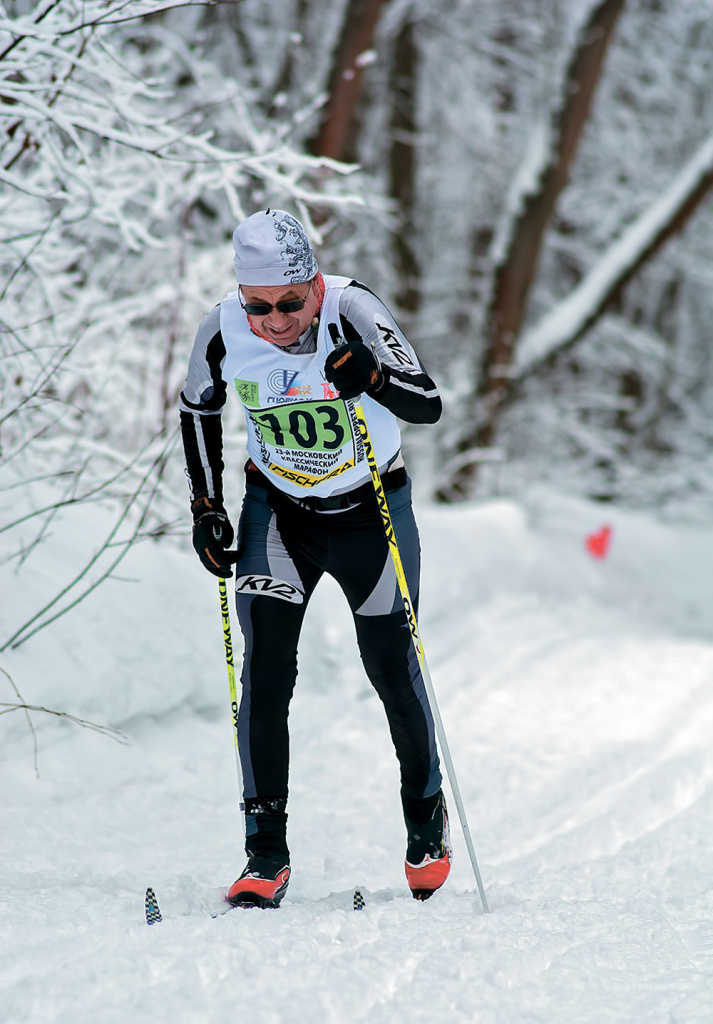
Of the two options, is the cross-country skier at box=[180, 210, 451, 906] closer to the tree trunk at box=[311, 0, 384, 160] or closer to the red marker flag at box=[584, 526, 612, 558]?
the red marker flag at box=[584, 526, 612, 558]

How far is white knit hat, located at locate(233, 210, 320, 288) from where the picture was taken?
260 centimetres

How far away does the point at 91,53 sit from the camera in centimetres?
411

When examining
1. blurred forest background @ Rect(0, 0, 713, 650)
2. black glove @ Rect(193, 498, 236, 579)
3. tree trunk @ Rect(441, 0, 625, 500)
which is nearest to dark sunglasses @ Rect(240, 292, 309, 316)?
black glove @ Rect(193, 498, 236, 579)

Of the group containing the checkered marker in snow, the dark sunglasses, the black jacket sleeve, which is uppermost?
the dark sunglasses

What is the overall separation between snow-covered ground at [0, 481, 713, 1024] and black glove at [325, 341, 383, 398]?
142 centimetres

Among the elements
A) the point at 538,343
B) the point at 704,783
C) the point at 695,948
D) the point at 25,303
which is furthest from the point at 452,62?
the point at 695,948

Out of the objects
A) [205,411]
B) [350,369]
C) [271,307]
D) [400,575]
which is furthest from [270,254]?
[400,575]

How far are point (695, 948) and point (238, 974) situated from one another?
1214mm

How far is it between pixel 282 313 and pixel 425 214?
1225 centimetres

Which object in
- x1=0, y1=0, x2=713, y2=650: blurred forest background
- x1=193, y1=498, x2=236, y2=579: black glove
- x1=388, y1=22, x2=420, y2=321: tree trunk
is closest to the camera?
x1=193, y1=498, x2=236, y2=579: black glove

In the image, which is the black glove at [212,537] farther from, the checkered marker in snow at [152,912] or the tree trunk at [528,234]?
the tree trunk at [528,234]

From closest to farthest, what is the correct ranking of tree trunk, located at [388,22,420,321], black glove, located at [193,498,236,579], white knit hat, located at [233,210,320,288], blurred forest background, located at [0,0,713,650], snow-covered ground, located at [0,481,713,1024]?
snow-covered ground, located at [0,481,713,1024] < white knit hat, located at [233,210,320,288] < black glove, located at [193,498,236,579] < blurred forest background, located at [0,0,713,650] < tree trunk, located at [388,22,420,321]

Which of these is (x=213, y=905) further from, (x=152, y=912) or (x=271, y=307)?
(x=271, y=307)

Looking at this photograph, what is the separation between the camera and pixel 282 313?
263 cm
